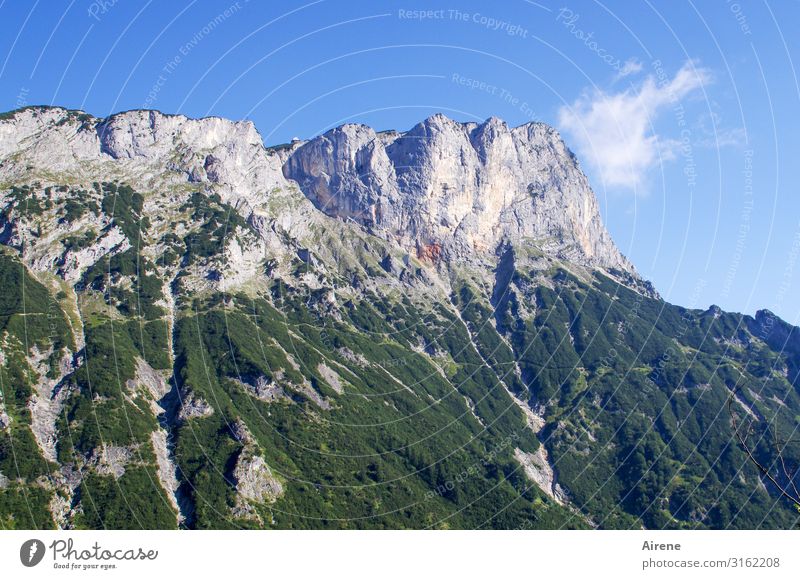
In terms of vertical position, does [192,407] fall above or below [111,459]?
above

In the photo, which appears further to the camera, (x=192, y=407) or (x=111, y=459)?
(x=192, y=407)

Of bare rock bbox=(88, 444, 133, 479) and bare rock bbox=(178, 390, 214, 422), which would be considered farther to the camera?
bare rock bbox=(178, 390, 214, 422)

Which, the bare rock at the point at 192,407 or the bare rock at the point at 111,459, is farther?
the bare rock at the point at 192,407

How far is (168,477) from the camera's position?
171 m

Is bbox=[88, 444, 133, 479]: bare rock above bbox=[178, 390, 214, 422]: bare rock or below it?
below

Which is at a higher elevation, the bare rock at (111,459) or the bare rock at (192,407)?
the bare rock at (192,407)
